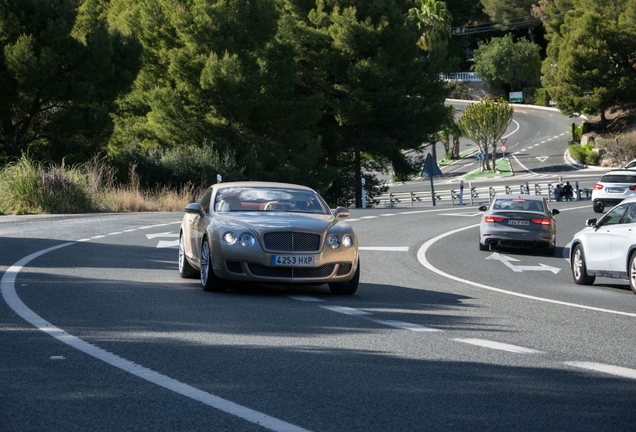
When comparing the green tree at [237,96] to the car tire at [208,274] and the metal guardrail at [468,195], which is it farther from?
the car tire at [208,274]

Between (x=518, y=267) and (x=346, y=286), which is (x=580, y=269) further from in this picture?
(x=346, y=286)

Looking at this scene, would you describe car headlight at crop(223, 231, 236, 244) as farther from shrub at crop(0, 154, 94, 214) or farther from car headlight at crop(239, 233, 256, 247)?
shrub at crop(0, 154, 94, 214)

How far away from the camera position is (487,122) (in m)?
90.8

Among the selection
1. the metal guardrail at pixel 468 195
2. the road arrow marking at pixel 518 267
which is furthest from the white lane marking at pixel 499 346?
the metal guardrail at pixel 468 195

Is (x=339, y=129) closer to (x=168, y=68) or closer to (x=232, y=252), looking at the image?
(x=168, y=68)

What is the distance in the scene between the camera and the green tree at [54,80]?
135 feet

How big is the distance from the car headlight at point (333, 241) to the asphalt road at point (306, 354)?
0.65 m

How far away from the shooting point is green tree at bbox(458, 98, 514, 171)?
296 ft

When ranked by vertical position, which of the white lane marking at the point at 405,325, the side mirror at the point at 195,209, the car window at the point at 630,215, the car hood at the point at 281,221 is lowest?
the white lane marking at the point at 405,325

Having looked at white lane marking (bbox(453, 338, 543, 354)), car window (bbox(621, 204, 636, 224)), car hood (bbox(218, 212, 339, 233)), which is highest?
car hood (bbox(218, 212, 339, 233))

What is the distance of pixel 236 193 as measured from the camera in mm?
14492

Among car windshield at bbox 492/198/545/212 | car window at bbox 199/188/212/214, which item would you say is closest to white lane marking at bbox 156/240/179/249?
car window at bbox 199/188/212/214

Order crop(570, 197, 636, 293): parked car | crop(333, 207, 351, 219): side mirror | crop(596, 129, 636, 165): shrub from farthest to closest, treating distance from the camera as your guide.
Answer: crop(596, 129, 636, 165): shrub
crop(570, 197, 636, 293): parked car
crop(333, 207, 351, 219): side mirror

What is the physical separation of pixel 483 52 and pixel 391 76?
62522mm
